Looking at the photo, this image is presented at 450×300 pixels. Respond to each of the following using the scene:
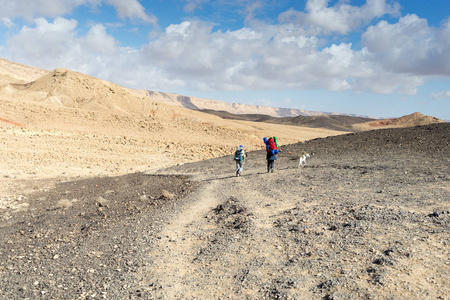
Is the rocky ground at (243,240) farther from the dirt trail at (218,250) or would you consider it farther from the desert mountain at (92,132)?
the desert mountain at (92,132)

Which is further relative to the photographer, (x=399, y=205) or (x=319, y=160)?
(x=319, y=160)

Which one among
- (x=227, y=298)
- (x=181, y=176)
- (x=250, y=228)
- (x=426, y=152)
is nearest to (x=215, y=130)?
(x=181, y=176)

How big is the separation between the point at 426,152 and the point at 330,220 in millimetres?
11728

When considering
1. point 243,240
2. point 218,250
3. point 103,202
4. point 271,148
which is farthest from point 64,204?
point 271,148

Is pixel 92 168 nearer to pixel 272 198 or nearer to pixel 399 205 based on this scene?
pixel 272 198

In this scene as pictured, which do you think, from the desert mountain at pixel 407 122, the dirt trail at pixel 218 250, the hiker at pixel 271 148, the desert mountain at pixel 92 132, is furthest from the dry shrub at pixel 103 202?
the desert mountain at pixel 407 122

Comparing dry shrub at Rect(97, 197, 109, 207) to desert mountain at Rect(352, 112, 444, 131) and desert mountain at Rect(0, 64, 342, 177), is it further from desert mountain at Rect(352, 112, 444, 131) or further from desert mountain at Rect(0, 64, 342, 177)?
desert mountain at Rect(352, 112, 444, 131)

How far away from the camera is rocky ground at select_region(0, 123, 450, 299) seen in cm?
510

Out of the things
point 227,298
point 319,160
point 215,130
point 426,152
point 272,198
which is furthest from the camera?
point 215,130

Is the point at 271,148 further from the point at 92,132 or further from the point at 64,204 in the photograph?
the point at 92,132

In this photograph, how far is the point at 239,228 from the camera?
7.62 metres

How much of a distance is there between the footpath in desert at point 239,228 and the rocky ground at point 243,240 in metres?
0.03

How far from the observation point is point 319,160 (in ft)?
59.3

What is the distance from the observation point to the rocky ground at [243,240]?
5.10 m
